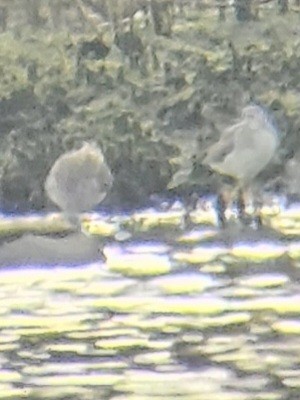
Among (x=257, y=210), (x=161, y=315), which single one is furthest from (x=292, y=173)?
(x=161, y=315)

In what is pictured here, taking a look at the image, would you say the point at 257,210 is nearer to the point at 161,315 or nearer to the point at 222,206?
the point at 222,206

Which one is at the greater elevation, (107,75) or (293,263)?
(107,75)

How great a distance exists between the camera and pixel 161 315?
2.77ft

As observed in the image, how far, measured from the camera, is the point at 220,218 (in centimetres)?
83

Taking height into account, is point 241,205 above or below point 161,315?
above

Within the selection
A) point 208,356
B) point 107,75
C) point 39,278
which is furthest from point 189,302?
point 107,75

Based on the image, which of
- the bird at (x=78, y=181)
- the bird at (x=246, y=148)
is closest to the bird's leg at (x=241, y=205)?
the bird at (x=246, y=148)

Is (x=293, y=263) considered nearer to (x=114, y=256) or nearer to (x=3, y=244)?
(x=114, y=256)

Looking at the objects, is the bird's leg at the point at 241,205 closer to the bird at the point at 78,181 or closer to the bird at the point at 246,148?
the bird at the point at 246,148

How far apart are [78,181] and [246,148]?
20cm

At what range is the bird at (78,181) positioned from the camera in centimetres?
83

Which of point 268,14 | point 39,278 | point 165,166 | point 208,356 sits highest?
point 268,14

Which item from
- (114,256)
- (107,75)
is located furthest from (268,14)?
(114,256)

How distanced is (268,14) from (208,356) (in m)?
0.40
